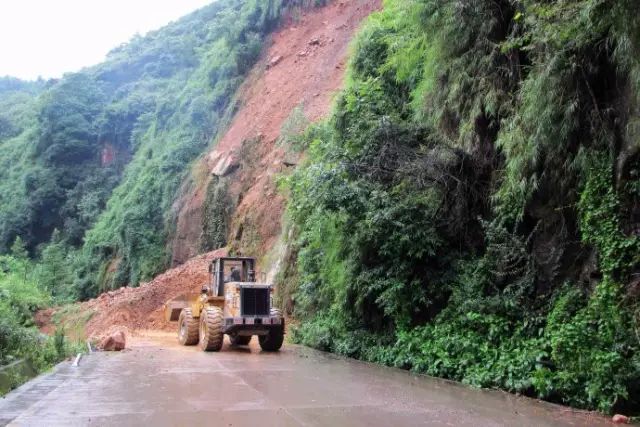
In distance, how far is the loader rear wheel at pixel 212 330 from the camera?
14922 mm

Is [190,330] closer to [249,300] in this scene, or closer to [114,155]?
[249,300]

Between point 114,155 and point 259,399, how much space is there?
51.8 m

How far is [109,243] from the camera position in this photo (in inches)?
1628

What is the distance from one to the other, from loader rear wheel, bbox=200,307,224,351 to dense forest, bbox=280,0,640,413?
2677 mm

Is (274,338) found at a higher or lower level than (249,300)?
lower

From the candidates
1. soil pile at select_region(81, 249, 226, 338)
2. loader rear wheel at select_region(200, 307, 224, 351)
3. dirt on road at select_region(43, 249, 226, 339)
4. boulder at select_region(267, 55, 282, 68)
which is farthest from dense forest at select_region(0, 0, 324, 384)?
loader rear wheel at select_region(200, 307, 224, 351)

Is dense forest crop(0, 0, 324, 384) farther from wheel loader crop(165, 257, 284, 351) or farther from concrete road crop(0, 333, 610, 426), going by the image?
concrete road crop(0, 333, 610, 426)

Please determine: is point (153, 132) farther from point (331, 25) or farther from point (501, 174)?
point (501, 174)

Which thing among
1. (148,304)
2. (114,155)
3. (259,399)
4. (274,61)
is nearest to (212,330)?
(259,399)

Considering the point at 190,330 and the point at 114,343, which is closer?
the point at 114,343

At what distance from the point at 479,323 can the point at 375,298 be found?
3.61m

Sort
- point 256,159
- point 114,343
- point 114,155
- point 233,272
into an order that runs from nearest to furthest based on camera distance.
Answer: point 114,343 < point 233,272 < point 256,159 < point 114,155

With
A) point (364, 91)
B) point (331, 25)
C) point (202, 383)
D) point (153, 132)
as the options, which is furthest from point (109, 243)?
point (202, 383)

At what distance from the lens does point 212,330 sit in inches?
587
